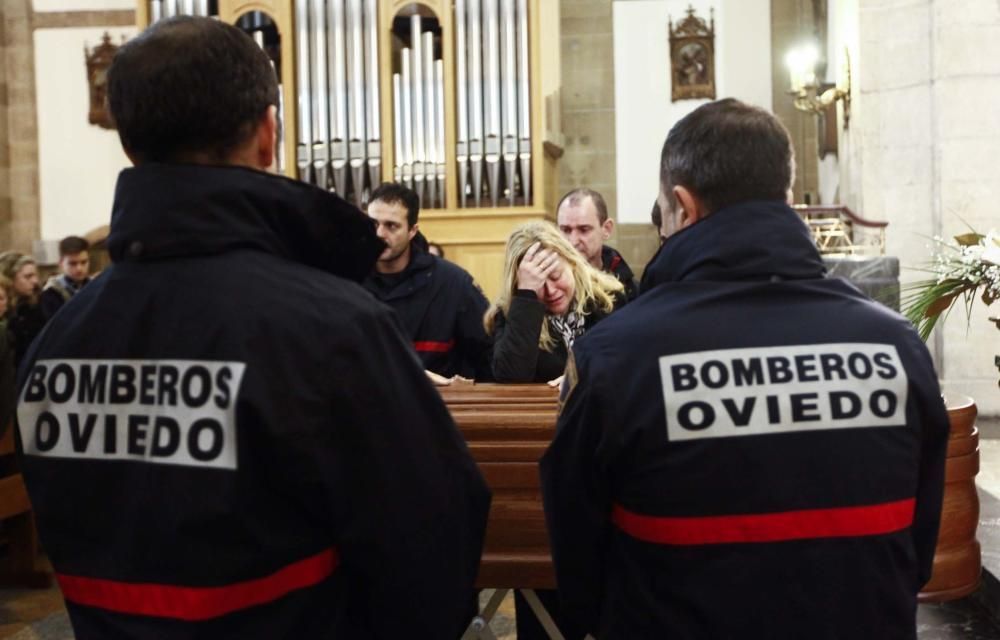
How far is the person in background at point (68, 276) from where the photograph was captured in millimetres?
6703

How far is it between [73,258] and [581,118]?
201 inches

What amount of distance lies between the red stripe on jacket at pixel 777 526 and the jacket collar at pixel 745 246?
1.12ft

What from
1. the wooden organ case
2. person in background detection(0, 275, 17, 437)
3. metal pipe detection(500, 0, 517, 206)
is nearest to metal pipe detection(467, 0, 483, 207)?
the wooden organ case

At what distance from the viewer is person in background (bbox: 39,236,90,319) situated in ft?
22.0

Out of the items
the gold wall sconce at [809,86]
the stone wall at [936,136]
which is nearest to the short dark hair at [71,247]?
the stone wall at [936,136]

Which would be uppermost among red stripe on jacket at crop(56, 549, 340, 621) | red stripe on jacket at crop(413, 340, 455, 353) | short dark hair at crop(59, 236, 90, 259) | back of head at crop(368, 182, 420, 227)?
back of head at crop(368, 182, 420, 227)

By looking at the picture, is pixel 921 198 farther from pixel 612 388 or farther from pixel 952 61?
pixel 612 388

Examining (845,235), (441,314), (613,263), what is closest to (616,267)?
(613,263)

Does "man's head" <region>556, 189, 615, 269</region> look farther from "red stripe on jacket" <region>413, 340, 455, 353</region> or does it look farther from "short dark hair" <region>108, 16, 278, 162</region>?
"short dark hair" <region>108, 16, 278, 162</region>

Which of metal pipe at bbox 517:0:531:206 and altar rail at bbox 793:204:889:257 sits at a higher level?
metal pipe at bbox 517:0:531:206

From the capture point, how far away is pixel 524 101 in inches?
352

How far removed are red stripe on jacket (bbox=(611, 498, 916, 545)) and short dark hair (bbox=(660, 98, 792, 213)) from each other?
0.45 m

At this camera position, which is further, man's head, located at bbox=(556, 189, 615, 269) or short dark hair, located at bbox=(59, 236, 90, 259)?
short dark hair, located at bbox=(59, 236, 90, 259)

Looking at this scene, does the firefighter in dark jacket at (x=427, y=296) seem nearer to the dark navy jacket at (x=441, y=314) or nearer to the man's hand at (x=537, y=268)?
the dark navy jacket at (x=441, y=314)
